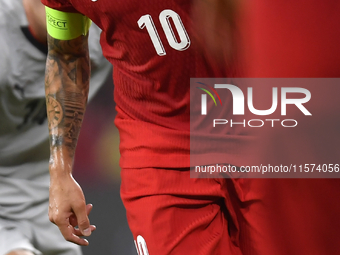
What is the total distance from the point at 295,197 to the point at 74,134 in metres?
0.50

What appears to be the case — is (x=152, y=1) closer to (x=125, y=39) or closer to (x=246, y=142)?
(x=125, y=39)

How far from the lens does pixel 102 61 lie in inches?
62.6

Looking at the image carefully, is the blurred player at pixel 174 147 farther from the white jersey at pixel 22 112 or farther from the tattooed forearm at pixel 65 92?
the white jersey at pixel 22 112

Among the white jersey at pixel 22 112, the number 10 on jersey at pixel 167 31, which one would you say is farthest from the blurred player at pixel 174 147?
the white jersey at pixel 22 112

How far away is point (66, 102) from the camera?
924 mm

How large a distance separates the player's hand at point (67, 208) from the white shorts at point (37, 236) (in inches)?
28.7

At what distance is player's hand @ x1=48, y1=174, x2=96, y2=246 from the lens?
2.79ft

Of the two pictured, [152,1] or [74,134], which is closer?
[152,1]

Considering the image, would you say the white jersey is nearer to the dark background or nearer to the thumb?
the dark background

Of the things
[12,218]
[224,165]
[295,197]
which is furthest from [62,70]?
[12,218]

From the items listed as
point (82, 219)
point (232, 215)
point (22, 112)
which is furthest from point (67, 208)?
point (22, 112)

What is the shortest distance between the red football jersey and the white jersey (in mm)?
710

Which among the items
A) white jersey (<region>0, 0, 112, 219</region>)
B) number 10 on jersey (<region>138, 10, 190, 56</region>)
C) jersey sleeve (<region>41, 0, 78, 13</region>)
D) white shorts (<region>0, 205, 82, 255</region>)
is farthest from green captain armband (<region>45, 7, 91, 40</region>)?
white shorts (<region>0, 205, 82, 255</region>)

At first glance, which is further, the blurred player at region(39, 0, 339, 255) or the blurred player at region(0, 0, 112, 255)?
the blurred player at region(0, 0, 112, 255)
